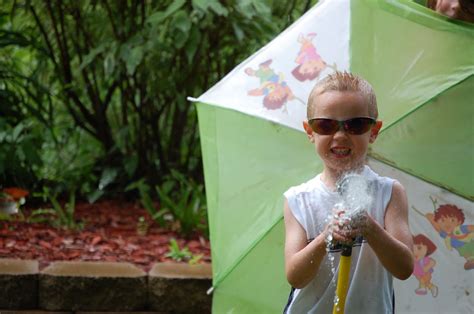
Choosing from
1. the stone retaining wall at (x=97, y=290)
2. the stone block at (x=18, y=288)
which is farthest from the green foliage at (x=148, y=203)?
the stone block at (x=18, y=288)

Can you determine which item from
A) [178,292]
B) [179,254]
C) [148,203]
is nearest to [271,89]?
[178,292]

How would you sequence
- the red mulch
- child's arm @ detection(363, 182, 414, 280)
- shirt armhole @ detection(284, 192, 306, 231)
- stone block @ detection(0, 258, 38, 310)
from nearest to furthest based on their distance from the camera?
child's arm @ detection(363, 182, 414, 280), shirt armhole @ detection(284, 192, 306, 231), stone block @ detection(0, 258, 38, 310), the red mulch

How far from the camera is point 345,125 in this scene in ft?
7.08

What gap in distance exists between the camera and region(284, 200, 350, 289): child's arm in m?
2.10

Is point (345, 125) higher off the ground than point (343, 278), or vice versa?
point (345, 125)

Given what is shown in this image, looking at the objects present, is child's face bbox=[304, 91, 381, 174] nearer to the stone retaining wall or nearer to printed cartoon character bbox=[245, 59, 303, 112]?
printed cartoon character bbox=[245, 59, 303, 112]

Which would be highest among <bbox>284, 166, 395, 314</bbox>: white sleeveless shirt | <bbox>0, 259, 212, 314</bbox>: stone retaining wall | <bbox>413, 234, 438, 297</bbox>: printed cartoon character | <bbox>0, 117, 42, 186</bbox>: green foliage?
<bbox>284, 166, 395, 314</bbox>: white sleeveless shirt

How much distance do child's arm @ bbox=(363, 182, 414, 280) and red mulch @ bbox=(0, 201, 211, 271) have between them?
6.71 feet

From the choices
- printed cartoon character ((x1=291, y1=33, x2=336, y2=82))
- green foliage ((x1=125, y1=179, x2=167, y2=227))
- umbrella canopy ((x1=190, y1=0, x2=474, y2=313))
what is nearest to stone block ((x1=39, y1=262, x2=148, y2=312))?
green foliage ((x1=125, y1=179, x2=167, y2=227))

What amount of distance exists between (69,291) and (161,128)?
190cm

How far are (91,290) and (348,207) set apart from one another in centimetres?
220

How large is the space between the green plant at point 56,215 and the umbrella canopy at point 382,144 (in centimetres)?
213

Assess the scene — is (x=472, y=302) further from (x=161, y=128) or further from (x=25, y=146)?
(x=161, y=128)

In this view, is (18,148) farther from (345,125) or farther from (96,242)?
(345,125)
